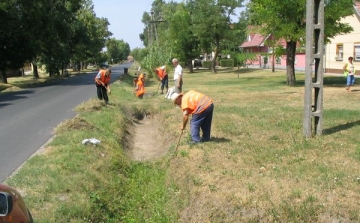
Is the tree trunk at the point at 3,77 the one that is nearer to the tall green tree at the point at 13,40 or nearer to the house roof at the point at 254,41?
the tall green tree at the point at 13,40

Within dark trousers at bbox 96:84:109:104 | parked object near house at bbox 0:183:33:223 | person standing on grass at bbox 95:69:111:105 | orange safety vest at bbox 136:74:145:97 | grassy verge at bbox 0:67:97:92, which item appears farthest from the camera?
grassy verge at bbox 0:67:97:92

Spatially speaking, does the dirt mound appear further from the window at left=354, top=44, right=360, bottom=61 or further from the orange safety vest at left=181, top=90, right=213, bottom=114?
the window at left=354, top=44, right=360, bottom=61

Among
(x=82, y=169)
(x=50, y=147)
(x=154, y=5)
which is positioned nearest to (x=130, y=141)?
(x=50, y=147)

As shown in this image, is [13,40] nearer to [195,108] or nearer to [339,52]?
[195,108]

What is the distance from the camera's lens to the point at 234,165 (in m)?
7.23

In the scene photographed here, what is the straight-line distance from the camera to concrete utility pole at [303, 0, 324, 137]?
9234 mm

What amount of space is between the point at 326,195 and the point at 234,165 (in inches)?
73.1

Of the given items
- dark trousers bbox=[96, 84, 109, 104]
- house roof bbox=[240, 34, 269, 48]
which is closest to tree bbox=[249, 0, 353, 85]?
dark trousers bbox=[96, 84, 109, 104]

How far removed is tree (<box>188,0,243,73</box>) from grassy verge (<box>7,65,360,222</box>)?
36546 mm

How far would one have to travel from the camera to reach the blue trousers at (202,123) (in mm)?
8500

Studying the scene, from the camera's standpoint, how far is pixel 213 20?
45938 mm

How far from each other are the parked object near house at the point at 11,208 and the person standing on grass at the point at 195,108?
522 centimetres

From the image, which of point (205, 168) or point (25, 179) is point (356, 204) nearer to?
point (205, 168)

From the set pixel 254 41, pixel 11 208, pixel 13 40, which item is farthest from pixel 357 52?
pixel 11 208
